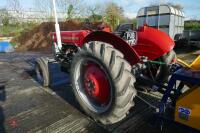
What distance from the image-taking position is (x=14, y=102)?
3.97 m

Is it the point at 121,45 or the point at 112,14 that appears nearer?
the point at 121,45

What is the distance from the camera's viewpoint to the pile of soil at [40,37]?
44.8 feet

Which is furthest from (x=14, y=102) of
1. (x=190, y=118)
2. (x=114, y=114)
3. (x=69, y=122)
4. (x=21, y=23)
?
(x=21, y=23)

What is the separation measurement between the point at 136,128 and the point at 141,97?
100 cm

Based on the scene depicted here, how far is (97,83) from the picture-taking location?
2947mm

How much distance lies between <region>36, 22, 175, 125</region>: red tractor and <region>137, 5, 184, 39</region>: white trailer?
7643mm

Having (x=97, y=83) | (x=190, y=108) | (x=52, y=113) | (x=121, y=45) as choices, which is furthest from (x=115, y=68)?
(x=52, y=113)

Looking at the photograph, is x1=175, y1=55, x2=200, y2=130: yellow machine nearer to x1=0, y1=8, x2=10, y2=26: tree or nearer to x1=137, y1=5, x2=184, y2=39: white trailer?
x1=137, y1=5, x2=184, y2=39: white trailer

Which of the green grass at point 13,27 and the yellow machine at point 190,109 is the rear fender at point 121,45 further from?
the green grass at point 13,27

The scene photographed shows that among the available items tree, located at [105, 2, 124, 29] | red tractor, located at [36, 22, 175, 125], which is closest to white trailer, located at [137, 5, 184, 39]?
tree, located at [105, 2, 124, 29]

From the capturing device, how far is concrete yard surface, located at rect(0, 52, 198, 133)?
115 inches

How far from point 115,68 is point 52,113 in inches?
61.1

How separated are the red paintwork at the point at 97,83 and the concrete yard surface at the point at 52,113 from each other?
39cm

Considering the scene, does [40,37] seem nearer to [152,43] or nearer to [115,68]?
[152,43]
